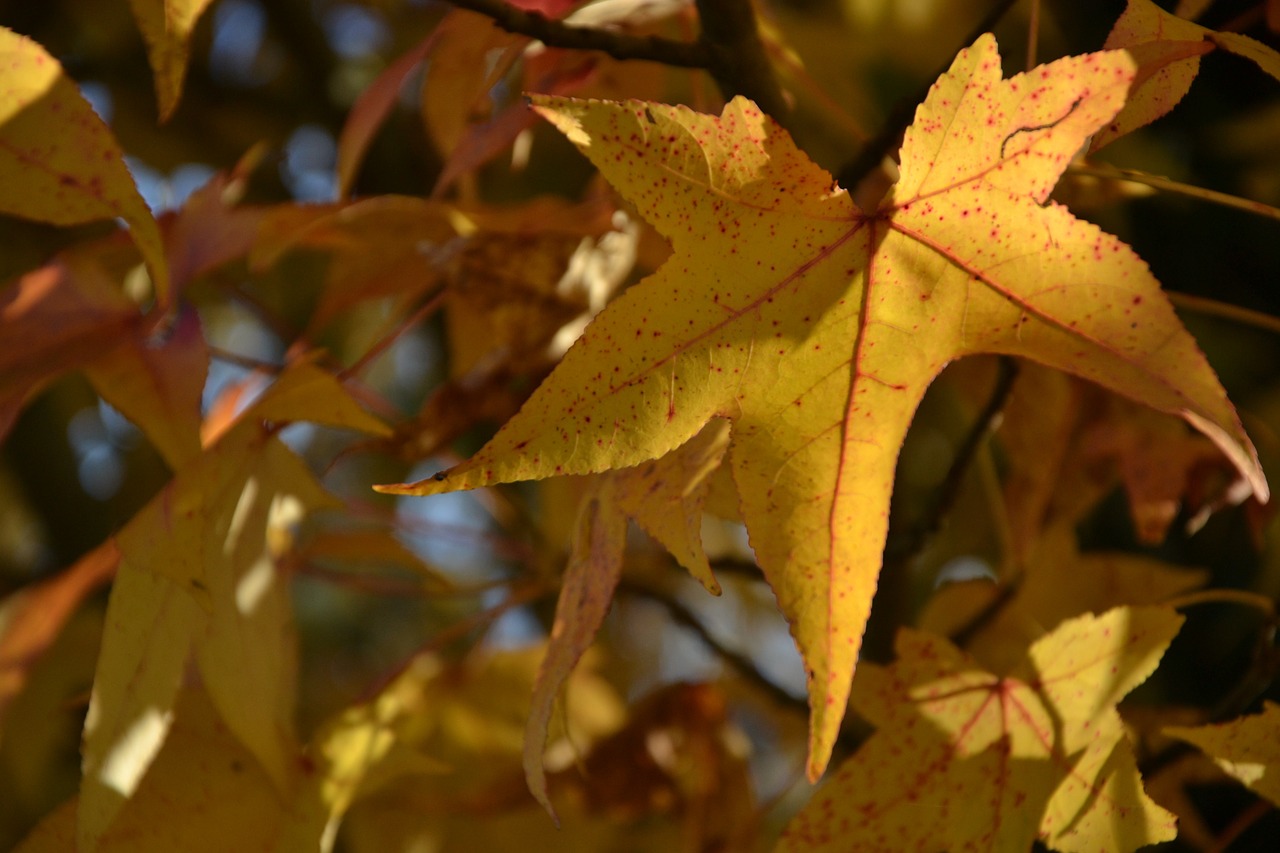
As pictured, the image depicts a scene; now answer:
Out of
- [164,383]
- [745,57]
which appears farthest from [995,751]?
[164,383]

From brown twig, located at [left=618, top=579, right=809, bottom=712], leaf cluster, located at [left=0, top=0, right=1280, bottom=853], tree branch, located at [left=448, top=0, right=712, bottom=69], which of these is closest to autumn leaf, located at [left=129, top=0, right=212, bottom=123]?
leaf cluster, located at [left=0, top=0, right=1280, bottom=853]

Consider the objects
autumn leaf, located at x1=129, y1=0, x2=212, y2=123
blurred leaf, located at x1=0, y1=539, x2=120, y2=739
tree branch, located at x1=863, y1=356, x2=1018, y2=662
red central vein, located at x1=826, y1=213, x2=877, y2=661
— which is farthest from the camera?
blurred leaf, located at x1=0, y1=539, x2=120, y2=739

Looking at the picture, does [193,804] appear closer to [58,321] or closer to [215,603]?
[215,603]

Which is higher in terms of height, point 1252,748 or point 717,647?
point 1252,748

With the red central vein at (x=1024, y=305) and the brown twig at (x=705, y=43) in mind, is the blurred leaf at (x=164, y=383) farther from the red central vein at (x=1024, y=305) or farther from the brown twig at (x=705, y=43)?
the red central vein at (x=1024, y=305)

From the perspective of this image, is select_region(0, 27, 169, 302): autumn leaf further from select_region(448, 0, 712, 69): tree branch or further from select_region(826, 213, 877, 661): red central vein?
select_region(826, 213, 877, 661): red central vein

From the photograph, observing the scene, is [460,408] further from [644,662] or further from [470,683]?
[644,662]
